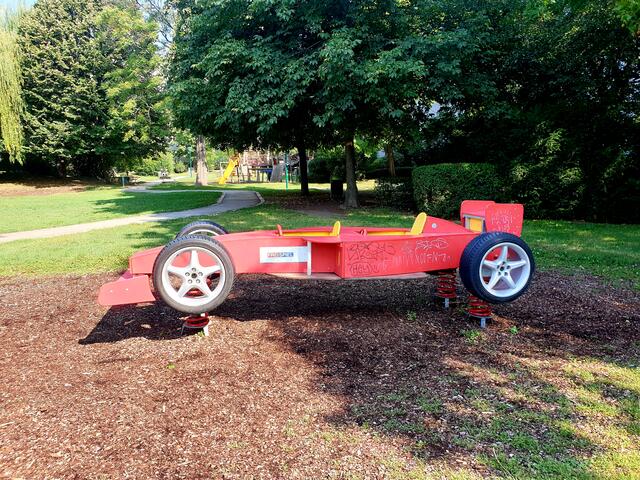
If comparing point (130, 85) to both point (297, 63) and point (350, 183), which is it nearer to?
point (350, 183)

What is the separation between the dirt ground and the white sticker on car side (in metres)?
0.73

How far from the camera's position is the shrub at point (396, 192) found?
15.6 meters

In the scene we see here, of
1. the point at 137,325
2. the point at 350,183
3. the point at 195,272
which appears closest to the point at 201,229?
the point at 137,325

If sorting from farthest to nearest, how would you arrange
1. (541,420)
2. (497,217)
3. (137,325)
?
(137,325)
(497,217)
(541,420)

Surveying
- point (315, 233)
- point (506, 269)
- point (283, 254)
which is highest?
point (315, 233)

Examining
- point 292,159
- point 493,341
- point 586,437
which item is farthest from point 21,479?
→ point 292,159

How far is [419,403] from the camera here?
3.10 meters

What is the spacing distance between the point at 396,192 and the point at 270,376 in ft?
42.5

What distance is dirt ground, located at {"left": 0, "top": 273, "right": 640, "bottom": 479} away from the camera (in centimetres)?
258

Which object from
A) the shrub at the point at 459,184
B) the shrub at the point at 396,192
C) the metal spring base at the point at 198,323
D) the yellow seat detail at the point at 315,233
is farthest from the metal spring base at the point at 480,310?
the shrub at the point at 396,192

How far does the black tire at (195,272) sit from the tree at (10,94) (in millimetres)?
31692

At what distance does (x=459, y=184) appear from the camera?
13211mm

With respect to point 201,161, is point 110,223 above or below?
below

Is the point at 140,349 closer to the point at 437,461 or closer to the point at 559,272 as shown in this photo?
the point at 437,461
